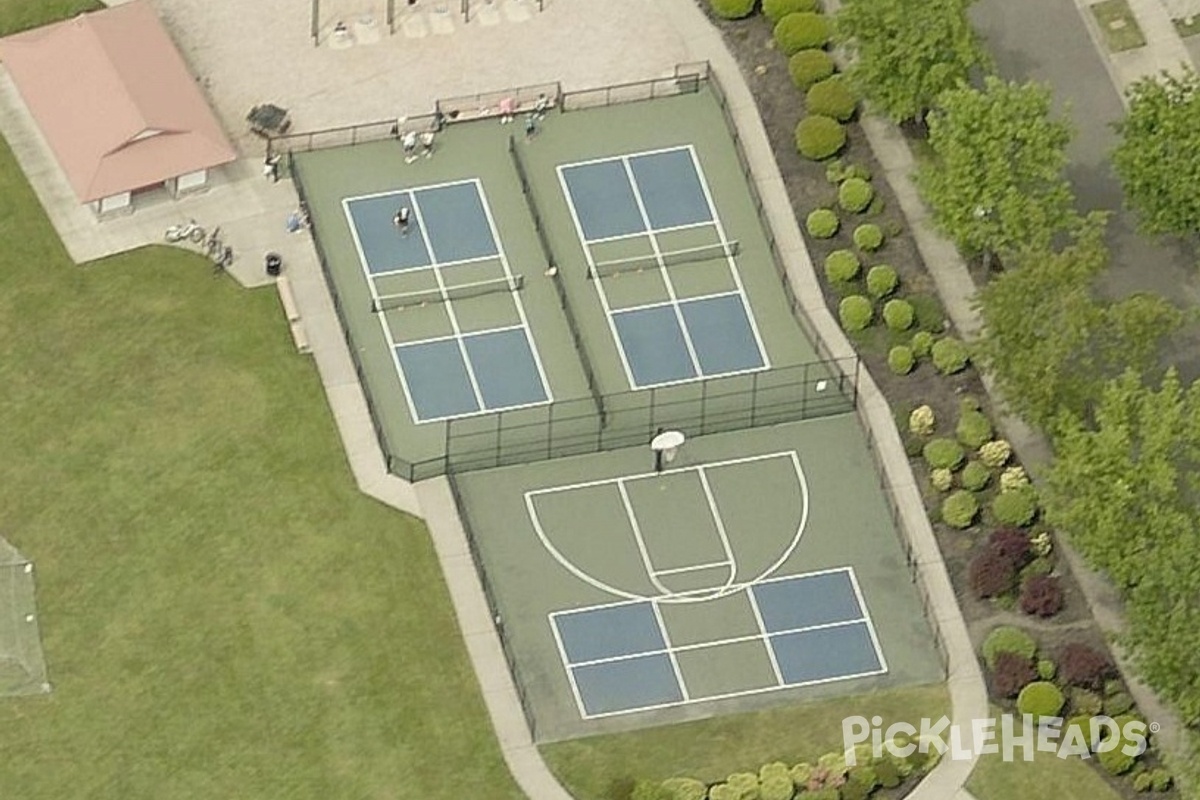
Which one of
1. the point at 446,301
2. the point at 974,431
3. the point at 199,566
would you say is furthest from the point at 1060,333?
the point at 199,566

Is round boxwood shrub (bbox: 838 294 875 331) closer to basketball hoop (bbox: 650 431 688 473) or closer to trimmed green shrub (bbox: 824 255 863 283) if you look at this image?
trimmed green shrub (bbox: 824 255 863 283)

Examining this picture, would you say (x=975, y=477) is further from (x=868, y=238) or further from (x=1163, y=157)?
(x=1163, y=157)

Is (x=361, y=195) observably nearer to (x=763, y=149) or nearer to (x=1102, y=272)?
(x=763, y=149)

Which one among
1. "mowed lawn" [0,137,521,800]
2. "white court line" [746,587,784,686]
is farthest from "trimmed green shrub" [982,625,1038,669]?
"mowed lawn" [0,137,521,800]

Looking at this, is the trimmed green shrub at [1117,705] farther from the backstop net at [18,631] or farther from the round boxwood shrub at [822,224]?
the backstop net at [18,631]

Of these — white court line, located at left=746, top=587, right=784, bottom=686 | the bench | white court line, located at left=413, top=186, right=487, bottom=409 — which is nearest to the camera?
white court line, located at left=746, top=587, right=784, bottom=686

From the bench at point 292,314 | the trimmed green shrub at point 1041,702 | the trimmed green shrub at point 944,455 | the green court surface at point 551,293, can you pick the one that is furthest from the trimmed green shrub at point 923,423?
the bench at point 292,314

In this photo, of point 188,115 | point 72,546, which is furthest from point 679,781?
point 188,115
